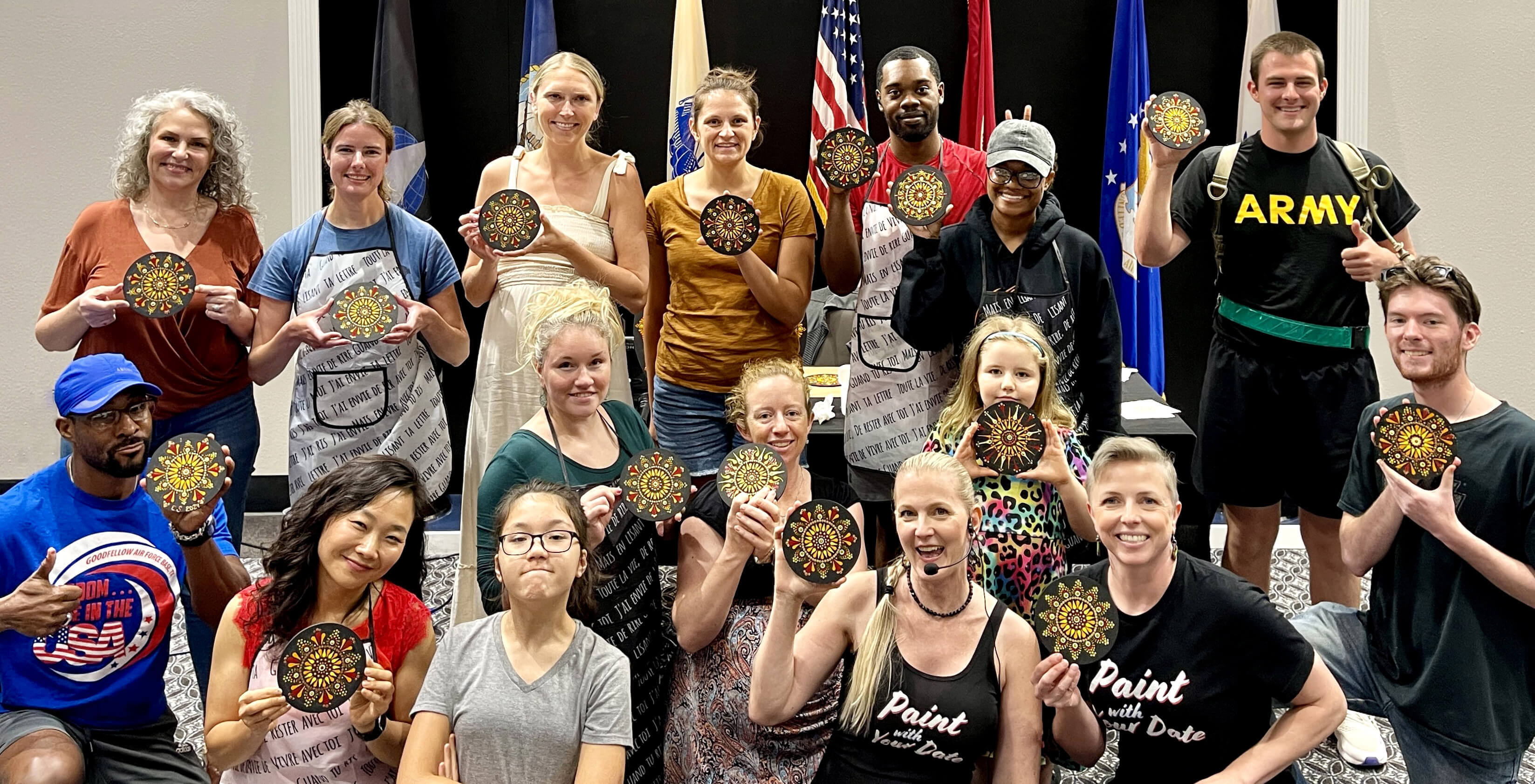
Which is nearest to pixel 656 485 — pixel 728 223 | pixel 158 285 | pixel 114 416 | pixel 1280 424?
pixel 728 223

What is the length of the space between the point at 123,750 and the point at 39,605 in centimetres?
40

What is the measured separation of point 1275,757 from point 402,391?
2.49 m

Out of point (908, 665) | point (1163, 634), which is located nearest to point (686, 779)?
point (908, 665)

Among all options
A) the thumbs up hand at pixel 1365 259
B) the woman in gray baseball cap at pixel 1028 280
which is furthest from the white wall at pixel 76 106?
the thumbs up hand at pixel 1365 259

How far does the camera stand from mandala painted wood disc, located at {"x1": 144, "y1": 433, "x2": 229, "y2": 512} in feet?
10.1

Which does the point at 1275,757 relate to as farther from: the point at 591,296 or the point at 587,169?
the point at 587,169

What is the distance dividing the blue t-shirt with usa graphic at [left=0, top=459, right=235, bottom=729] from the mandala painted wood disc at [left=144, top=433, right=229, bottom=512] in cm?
14

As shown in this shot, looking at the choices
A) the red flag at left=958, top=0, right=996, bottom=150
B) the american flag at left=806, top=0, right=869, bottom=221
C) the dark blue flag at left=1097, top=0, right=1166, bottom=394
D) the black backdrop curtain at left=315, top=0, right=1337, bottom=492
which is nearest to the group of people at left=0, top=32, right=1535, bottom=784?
the american flag at left=806, top=0, right=869, bottom=221

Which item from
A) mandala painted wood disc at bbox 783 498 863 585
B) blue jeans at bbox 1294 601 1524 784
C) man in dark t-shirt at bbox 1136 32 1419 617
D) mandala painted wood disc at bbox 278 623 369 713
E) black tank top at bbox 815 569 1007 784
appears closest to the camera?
mandala painted wood disc at bbox 278 623 369 713

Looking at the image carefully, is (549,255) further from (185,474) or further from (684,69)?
(684,69)

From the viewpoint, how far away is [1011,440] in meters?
3.28

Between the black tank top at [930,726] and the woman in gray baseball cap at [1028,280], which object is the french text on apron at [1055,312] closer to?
the woman in gray baseball cap at [1028,280]

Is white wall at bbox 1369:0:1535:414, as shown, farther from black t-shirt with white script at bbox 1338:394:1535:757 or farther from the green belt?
black t-shirt with white script at bbox 1338:394:1535:757

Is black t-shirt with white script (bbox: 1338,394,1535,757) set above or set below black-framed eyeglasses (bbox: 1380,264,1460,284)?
Answer: below
